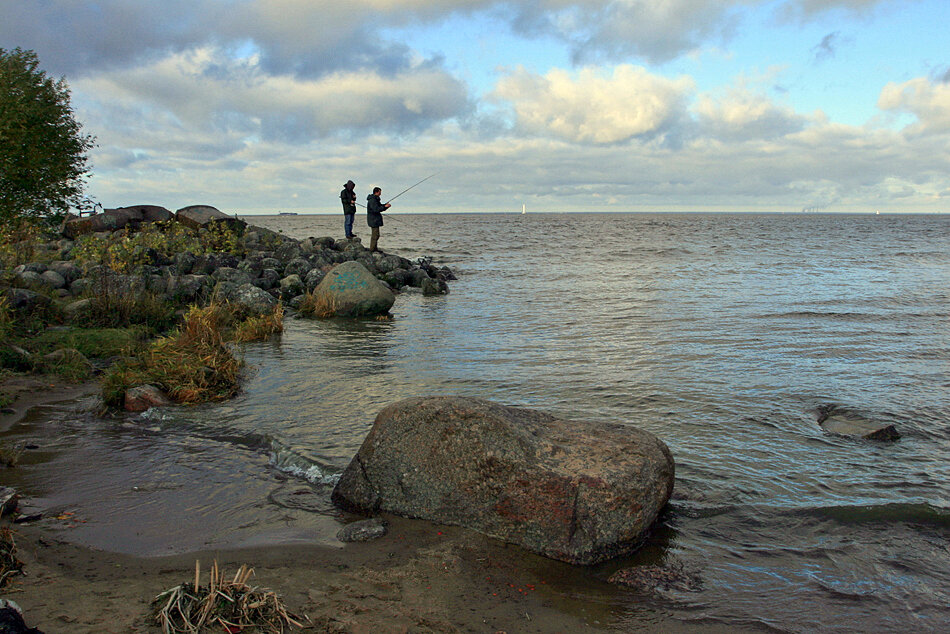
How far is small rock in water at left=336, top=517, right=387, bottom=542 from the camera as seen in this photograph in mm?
4594

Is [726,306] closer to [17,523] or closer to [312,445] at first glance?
[312,445]

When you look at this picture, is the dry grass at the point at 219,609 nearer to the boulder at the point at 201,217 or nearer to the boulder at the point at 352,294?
the boulder at the point at 352,294

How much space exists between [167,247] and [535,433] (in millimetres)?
16474

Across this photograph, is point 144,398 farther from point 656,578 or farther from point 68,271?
point 68,271

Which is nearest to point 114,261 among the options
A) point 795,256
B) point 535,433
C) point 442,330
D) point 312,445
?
point 442,330

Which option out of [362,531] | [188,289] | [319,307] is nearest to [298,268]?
[319,307]

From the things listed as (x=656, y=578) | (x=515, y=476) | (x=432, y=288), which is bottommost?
(x=656, y=578)

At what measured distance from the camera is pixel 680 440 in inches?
268

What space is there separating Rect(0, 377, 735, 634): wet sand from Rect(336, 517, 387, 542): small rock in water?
76 millimetres

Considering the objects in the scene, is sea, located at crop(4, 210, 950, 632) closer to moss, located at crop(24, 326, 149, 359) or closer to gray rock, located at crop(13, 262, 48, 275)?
moss, located at crop(24, 326, 149, 359)

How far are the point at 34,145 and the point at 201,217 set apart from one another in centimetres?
1371

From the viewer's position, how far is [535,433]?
5.05 meters

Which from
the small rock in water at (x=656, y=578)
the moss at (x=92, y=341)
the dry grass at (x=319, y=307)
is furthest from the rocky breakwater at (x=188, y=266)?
the small rock in water at (x=656, y=578)

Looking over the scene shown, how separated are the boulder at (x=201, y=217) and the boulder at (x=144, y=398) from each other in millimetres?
16675
